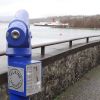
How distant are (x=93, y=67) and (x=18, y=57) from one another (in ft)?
28.2

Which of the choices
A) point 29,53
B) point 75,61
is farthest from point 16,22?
point 75,61

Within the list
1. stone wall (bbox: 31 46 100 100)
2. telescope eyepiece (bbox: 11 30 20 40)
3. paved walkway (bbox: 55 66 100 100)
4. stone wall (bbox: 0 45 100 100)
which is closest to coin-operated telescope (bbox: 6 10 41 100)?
telescope eyepiece (bbox: 11 30 20 40)

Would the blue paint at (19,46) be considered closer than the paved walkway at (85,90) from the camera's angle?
Yes

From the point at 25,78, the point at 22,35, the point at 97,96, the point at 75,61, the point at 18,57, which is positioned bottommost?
the point at 97,96

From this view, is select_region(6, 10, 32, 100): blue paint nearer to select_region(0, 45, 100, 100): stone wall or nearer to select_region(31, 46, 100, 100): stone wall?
select_region(0, 45, 100, 100): stone wall

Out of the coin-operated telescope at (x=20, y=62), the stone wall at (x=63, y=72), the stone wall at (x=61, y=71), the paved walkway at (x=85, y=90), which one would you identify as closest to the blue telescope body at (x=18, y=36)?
the coin-operated telescope at (x=20, y=62)

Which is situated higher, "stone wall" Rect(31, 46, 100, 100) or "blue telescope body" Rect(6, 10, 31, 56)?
"blue telescope body" Rect(6, 10, 31, 56)

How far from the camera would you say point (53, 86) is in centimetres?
748

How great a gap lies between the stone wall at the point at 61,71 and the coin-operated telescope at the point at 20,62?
2.01 m

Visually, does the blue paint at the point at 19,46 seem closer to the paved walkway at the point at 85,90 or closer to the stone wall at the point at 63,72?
the stone wall at the point at 63,72

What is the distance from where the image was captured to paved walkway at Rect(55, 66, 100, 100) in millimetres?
7910

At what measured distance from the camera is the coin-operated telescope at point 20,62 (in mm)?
3805

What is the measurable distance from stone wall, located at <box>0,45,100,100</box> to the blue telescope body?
218 centimetres

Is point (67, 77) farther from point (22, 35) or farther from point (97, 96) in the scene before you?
point (22, 35)
